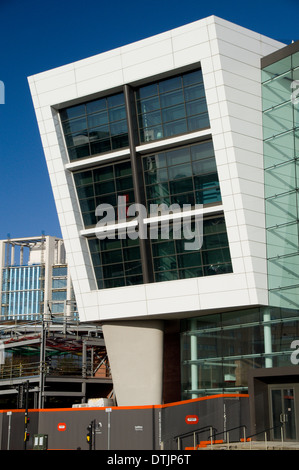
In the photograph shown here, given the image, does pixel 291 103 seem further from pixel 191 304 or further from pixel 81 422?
pixel 81 422

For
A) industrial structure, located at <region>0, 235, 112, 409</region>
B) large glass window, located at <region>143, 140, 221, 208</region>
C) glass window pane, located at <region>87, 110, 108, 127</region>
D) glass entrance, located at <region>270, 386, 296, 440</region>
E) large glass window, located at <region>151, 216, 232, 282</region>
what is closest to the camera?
glass entrance, located at <region>270, 386, 296, 440</region>

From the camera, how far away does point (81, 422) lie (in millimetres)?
38875

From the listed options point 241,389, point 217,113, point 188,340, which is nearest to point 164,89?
point 217,113

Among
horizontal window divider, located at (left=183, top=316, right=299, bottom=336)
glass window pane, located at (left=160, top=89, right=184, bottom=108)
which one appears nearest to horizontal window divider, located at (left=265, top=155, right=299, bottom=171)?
glass window pane, located at (left=160, top=89, right=184, bottom=108)

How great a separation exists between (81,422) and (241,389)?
9132mm

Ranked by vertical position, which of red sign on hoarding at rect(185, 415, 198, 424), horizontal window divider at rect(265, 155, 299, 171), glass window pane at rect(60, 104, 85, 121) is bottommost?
red sign on hoarding at rect(185, 415, 198, 424)

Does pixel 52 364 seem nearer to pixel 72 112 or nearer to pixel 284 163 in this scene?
pixel 72 112

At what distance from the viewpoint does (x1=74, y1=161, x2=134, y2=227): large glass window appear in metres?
40.3

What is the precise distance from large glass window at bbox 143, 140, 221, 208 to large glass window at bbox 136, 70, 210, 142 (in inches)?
46.4

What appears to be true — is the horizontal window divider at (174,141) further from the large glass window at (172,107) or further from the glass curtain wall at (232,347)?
the glass curtain wall at (232,347)

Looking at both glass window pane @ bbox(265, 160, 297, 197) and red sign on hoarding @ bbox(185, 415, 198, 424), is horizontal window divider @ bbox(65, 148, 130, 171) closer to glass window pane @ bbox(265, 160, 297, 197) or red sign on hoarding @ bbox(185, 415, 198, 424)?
glass window pane @ bbox(265, 160, 297, 197)

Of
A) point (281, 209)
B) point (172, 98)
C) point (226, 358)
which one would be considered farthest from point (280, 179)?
point (226, 358)

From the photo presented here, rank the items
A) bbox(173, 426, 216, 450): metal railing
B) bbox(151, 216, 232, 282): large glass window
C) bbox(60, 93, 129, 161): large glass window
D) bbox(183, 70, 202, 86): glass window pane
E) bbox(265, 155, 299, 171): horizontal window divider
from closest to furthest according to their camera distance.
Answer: bbox(173, 426, 216, 450): metal railing, bbox(265, 155, 299, 171): horizontal window divider, bbox(151, 216, 232, 282): large glass window, bbox(183, 70, 202, 86): glass window pane, bbox(60, 93, 129, 161): large glass window

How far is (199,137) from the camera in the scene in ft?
124
